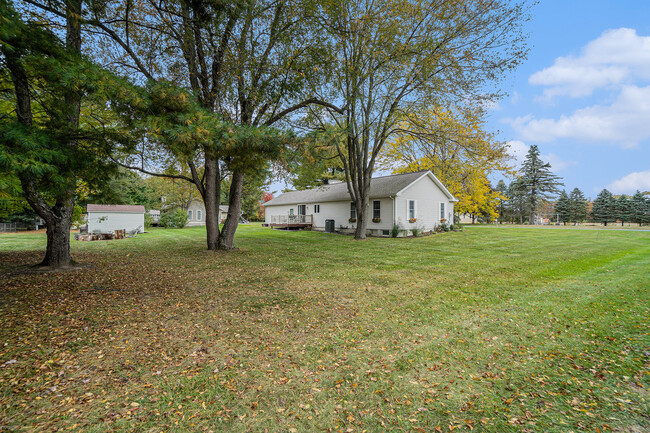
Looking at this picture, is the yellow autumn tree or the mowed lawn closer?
the mowed lawn

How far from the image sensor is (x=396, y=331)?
4.04 m

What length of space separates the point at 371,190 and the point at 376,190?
58 centimetres

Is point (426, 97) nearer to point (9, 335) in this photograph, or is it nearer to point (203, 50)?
point (203, 50)

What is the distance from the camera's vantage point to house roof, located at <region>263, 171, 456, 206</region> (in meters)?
18.9

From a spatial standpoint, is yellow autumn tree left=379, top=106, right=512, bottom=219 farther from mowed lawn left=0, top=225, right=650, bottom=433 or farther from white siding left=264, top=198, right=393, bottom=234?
mowed lawn left=0, top=225, right=650, bottom=433

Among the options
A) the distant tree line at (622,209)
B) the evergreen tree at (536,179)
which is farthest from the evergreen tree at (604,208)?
the evergreen tree at (536,179)

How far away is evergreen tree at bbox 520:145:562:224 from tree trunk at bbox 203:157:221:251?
166ft

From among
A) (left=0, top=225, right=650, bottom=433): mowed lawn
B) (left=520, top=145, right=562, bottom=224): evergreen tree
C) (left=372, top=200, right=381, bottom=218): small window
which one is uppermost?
(left=520, top=145, right=562, bottom=224): evergreen tree

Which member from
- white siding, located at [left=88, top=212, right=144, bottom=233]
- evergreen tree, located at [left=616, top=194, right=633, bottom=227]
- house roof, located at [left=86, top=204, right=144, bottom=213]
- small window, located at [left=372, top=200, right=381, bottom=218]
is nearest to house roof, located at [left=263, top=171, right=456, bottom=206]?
small window, located at [left=372, top=200, right=381, bottom=218]

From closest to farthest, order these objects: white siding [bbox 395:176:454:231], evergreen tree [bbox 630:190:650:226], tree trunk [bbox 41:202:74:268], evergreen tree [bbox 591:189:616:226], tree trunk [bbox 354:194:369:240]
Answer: tree trunk [bbox 41:202:74:268], tree trunk [bbox 354:194:369:240], white siding [bbox 395:176:454:231], evergreen tree [bbox 630:190:650:226], evergreen tree [bbox 591:189:616:226]

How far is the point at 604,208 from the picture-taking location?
150ft

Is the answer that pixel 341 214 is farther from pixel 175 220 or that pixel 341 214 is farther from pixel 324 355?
pixel 175 220

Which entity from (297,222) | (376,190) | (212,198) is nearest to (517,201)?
(376,190)

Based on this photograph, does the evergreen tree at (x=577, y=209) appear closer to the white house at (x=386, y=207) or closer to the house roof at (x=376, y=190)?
the white house at (x=386, y=207)
